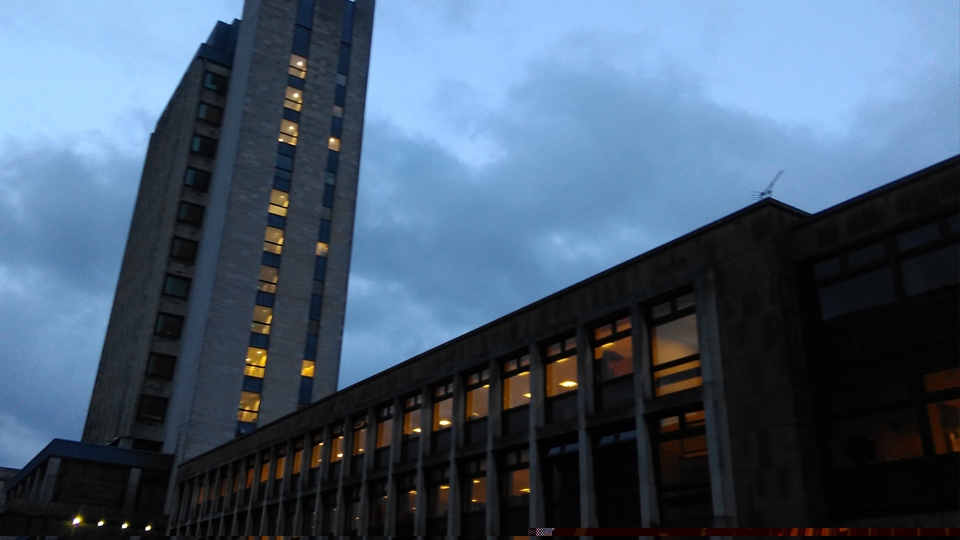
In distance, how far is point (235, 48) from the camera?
284ft

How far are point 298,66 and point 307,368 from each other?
31.0 metres

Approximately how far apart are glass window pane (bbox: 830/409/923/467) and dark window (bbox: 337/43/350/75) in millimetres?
72278

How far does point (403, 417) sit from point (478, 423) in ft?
18.3

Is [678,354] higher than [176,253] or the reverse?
the reverse

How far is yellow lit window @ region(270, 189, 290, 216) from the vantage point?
74.1 metres

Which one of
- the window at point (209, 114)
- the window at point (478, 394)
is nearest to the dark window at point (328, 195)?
the window at point (209, 114)

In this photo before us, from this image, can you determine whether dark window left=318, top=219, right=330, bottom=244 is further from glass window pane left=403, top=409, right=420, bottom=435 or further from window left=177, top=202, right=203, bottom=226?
glass window pane left=403, top=409, right=420, bottom=435

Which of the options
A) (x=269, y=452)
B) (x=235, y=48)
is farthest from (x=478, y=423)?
(x=235, y=48)

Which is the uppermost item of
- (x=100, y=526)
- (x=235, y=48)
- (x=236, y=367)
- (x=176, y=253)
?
(x=235, y=48)

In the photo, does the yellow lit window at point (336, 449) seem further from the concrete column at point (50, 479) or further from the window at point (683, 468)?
the concrete column at point (50, 479)

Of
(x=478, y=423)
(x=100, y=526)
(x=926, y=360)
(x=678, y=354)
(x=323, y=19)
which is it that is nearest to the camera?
(x=926, y=360)

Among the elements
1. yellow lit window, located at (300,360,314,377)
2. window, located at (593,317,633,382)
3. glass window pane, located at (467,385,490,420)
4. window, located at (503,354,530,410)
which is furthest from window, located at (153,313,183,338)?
window, located at (593,317,633,382)

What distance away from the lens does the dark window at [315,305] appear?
73.5 metres

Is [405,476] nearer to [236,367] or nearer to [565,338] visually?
[565,338]
